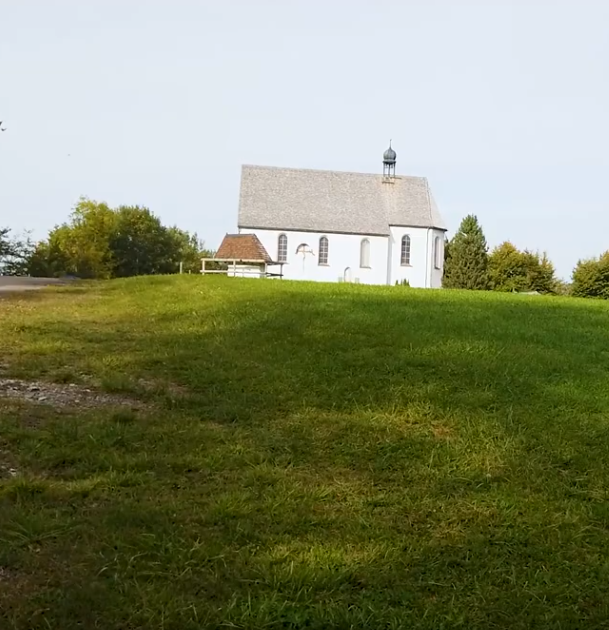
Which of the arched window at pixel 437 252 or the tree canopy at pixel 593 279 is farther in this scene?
the arched window at pixel 437 252

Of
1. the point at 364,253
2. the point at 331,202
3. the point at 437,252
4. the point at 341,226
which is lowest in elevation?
the point at 364,253

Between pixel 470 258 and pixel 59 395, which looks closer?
pixel 59 395

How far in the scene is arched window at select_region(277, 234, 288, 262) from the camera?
55.2 meters

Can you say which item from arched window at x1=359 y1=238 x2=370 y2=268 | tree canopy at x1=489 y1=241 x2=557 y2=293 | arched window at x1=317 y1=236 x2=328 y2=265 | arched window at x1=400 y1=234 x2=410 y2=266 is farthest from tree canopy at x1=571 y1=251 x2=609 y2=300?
arched window at x1=317 y1=236 x2=328 y2=265

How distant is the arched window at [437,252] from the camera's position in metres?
57.0

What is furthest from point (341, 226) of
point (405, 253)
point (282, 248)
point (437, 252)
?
point (437, 252)

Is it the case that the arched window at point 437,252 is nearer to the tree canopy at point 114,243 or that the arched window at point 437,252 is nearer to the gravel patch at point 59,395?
the tree canopy at point 114,243

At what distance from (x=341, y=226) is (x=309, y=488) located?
2079 inches

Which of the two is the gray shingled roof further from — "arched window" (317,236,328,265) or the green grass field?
the green grass field

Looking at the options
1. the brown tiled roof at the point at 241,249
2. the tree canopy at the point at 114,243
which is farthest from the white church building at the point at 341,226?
the tree canopy at the point at 114,243

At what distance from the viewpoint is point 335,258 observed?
56.1 metres

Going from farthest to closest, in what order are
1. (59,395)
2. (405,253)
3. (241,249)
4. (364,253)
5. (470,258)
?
1. (405,253)
2. (364,253)
3. (470,258)
4. (241,249)
5. (59,395)

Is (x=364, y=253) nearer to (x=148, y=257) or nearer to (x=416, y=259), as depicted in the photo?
(x=416, y=259)

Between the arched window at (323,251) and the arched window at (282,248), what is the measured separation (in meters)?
2.59
